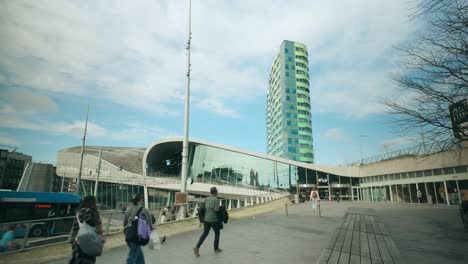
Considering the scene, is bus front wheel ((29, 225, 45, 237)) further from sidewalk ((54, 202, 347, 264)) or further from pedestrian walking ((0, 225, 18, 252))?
sidewalk ((54, 202, 347, 264))

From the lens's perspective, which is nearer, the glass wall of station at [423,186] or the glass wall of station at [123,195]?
the glass wall of station at [423,186]

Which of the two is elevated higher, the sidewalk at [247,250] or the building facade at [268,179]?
the building facade at [268,179]

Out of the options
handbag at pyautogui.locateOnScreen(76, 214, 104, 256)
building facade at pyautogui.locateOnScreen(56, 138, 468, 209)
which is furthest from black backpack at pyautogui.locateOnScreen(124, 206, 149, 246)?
building facade at pyautogui.locateOnScreen(56, 138, 468, 209)

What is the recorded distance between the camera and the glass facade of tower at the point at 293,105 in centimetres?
8425

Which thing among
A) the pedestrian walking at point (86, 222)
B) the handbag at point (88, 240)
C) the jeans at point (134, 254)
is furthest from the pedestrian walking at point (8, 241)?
the handbag at point (88, 240)

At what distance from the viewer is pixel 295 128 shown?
85938 mm

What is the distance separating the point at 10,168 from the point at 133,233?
3803 inches

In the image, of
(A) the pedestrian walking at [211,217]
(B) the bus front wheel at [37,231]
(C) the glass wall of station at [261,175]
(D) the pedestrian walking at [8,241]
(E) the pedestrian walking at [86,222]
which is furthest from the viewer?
(C) the glass wall of station at [261,175]

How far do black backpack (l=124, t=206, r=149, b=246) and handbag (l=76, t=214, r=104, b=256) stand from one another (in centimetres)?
78

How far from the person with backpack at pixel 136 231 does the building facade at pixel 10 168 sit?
87.2 metres

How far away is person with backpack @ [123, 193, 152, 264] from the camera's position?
4.25 metres

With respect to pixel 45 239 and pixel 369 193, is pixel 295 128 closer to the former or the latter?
pixel 369 193

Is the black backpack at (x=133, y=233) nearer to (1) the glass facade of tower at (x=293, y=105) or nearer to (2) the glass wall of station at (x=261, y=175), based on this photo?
(2) the glass wall of station at (x=261, y=175)

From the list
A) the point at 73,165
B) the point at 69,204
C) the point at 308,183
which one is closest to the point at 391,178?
the point at 308,183
